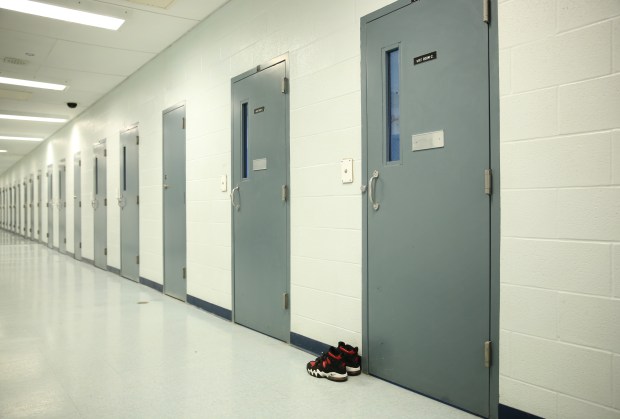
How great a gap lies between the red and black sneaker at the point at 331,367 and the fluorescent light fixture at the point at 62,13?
3992 mm

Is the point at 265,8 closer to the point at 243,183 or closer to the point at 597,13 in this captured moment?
the point at 243,183

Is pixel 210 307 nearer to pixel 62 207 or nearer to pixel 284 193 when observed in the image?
pixel 284 193

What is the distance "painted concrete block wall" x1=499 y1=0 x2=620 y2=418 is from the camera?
1.74 meters

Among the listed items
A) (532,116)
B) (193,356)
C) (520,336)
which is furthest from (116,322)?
(532,116)

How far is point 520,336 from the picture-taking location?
202cm

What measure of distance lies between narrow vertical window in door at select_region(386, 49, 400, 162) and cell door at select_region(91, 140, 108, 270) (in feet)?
21.5

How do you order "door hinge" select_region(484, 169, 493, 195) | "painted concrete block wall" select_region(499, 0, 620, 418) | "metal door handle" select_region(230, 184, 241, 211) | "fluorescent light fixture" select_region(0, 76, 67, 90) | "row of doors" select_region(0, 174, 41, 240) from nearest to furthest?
"painted concrete block wall" select_region(499, 0, 620, 418) < "door hinge" select_region(484, 169, 493, 195) < "metal door handle" select_region(230, 184, 241, 211) < "fluorescent light fixture" select_region(0, 76, 67, 90) < "row of doors" select_region(0, 174, 41, 240)

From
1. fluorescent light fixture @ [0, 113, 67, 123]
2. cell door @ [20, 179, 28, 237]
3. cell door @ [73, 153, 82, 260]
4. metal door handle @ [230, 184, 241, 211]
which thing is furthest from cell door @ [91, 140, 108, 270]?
cell door @ [20, 179, 28, 237]

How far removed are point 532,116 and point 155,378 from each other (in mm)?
2458

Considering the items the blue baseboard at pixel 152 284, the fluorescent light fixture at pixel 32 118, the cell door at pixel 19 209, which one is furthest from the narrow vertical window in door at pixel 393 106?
the cell door at pixel 19 209

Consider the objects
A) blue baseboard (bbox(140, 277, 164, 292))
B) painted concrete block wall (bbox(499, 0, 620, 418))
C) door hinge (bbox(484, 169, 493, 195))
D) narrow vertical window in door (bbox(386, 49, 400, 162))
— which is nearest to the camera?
painted concrete block wall (bbox(499, 0, 620, 418))

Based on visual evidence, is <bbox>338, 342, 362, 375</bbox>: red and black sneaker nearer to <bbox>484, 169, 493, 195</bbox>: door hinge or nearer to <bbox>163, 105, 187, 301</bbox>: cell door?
<bbox>484, 169, 493, 195</bbox>: door hinge

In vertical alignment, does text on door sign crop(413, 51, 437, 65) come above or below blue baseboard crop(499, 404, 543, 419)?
above

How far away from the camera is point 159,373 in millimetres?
2828
